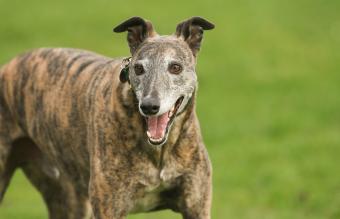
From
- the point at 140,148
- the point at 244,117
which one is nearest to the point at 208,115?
the point at 244,117

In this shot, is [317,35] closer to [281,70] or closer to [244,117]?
[281,70]

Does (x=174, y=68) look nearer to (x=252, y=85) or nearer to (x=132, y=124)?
(x=132, y=124)

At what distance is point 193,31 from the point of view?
741 cm

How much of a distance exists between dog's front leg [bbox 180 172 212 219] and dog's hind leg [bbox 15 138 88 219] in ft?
5.83

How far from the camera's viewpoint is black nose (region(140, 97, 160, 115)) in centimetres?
672

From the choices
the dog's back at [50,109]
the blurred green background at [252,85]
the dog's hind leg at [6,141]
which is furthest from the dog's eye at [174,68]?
the blurred green background at [252,85]

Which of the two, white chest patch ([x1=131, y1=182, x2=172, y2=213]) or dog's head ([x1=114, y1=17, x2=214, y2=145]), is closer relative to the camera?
dog's head ([x1=114, y1=17, x2=214, y2=145])

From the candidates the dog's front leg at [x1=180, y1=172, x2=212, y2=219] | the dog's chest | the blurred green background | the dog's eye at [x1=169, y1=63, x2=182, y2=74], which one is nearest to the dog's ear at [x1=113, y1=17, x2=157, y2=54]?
the dog's eye at [x1=169, y1=63, x2=182, y2=74]

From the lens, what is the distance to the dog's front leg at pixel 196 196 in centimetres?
745

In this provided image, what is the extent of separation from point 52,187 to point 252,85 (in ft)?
33.7

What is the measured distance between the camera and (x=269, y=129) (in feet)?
55.9

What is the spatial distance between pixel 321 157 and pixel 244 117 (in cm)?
322

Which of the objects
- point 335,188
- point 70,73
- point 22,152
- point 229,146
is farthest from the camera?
point 229,146

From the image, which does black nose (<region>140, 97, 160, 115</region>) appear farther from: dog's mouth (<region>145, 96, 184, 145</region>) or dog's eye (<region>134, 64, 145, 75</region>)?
dog's eye (<region>134, 64, 145, 75</region>)
